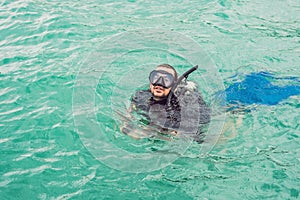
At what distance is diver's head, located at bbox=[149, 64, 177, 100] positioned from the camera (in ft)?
14.4

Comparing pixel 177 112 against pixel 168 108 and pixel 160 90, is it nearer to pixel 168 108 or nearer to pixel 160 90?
pixel 168 108

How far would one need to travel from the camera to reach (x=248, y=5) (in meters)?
8.62

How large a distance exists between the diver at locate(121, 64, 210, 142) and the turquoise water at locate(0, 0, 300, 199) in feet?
0.56

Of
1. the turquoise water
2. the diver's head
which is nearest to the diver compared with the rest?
the diver's head

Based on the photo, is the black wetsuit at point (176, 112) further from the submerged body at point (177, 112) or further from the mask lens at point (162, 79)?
the mask lens at point (162, 79)

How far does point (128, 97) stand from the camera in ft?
17.8

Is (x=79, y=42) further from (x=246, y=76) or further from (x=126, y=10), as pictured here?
(x=246, y=76)

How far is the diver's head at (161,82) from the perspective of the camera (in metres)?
4.38

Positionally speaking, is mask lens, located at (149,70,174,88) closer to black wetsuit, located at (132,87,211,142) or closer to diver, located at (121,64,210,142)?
diver, located at (121,64,210,142)

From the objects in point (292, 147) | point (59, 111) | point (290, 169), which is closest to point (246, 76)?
point (292, 147)

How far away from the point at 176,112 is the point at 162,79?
49 cm

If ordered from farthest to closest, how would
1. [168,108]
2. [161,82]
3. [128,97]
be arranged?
[128,97], [168,108], [161,82]

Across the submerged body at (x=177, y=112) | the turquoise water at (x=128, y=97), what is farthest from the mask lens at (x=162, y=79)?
the turquoise water at (x=128, y=97)

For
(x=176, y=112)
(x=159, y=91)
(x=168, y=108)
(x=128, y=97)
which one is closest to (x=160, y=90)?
(x=159, y=91)
